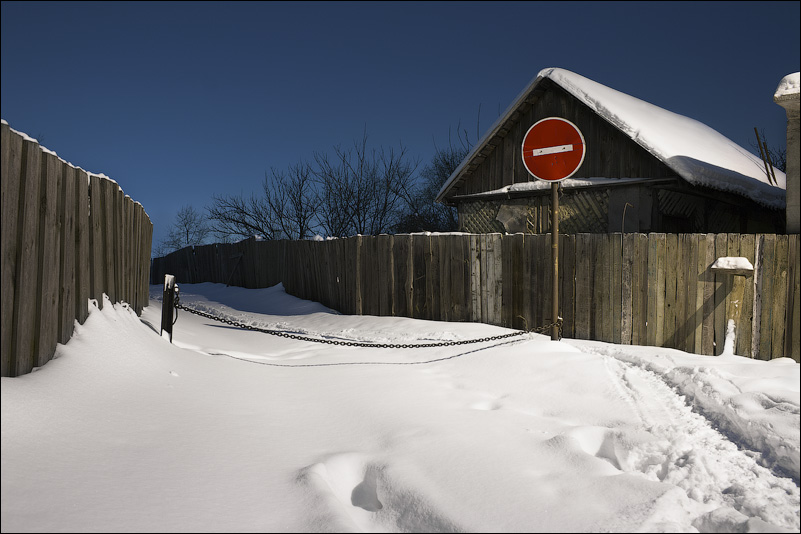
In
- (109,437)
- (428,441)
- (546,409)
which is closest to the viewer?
(109,437)

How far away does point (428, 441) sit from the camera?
3234 mm

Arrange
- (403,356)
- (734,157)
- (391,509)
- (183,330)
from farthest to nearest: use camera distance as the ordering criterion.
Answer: (734,157)
(183,330)
(403,356)
(391,509)

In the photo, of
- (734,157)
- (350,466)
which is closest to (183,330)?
(350,466)

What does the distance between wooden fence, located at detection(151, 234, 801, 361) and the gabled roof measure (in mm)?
3988

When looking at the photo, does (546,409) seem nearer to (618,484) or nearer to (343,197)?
(618,484)

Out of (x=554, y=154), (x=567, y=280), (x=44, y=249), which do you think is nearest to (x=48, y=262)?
(x=44, y=249)

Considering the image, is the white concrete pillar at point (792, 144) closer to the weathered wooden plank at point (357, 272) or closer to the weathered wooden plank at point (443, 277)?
the weathered wooden plank at point (443, 277)

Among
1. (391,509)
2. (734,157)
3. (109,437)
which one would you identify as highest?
(734,157)

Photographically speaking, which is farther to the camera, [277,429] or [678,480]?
[277,429]

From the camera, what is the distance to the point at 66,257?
3545mm

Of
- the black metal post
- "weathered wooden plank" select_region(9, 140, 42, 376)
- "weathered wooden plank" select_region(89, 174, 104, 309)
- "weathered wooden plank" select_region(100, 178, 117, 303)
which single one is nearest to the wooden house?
the black metal post

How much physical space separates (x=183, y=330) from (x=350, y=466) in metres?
5.29

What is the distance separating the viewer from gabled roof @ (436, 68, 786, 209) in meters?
10.1

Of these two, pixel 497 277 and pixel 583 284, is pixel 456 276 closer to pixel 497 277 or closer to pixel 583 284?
pixel 497 277
